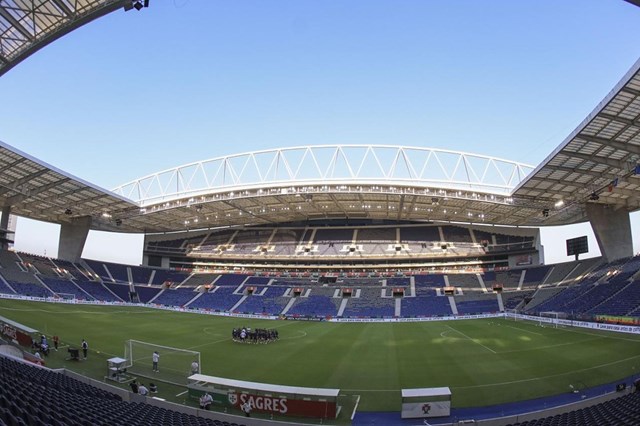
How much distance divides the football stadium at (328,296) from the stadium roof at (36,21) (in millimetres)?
104

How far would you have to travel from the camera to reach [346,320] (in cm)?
5347

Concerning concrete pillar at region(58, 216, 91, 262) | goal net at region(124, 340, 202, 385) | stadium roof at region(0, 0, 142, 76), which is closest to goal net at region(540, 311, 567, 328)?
goal net at region(124, 340, 202, 385)

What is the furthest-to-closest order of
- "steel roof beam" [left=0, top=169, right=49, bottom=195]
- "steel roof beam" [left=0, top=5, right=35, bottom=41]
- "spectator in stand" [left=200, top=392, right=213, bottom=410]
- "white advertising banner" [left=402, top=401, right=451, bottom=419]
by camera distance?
"steel roof beam" [left=0, top=169, right=49, bottom=195] → "steel roof beam" [left=0, top=5, right=35, bottom=41] → "spectator in stand" [left=200, top=392, right=213, bottom=410] → "white advertising banner" [left=402, top=401, right=451, bottom=419]

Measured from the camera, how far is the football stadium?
14898 mm

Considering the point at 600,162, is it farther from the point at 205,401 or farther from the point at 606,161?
the point at 205,401

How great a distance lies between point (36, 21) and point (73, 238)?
195 ft

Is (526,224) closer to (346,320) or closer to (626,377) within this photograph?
(346,320)

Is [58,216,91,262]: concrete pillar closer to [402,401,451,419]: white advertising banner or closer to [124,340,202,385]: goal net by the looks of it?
[124,340,202,385]: goal net

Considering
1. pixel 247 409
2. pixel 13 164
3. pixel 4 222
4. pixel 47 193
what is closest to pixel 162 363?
pixel 247 409

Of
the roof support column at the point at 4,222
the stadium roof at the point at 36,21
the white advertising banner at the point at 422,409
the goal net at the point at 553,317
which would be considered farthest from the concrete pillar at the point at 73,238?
the goal net at the point at 553,317

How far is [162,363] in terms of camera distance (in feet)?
68.5

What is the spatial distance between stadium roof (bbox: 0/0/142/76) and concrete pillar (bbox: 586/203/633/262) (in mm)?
55584

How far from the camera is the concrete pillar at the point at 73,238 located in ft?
218

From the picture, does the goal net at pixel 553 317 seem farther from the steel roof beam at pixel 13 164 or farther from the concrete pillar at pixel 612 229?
the steel roof beam at pixel 13 164
